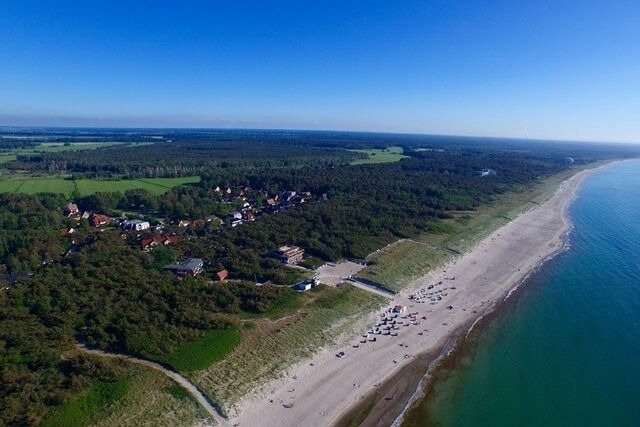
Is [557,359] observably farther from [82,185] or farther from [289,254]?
[82,185]

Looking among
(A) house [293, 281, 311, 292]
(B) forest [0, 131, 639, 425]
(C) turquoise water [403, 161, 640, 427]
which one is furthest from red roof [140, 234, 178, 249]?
→ (C) turquoise water [403, 161, 640, 427]

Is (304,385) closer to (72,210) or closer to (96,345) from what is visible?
(96,345)

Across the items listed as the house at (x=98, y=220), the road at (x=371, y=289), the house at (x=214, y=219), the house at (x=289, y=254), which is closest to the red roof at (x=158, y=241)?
the house at (x=214, y=219)

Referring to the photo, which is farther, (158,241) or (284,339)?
(158,241)

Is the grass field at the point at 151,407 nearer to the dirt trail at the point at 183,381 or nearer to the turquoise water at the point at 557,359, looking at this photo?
the dirt trail at the point at 183,381

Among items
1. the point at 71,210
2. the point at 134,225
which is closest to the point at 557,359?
the point at 134,225

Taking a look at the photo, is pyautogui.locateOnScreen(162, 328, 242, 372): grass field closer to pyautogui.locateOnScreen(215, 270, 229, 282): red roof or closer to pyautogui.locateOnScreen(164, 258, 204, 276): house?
pyautogui.locateOnScreen(215, 270, 229, 282): red roof
